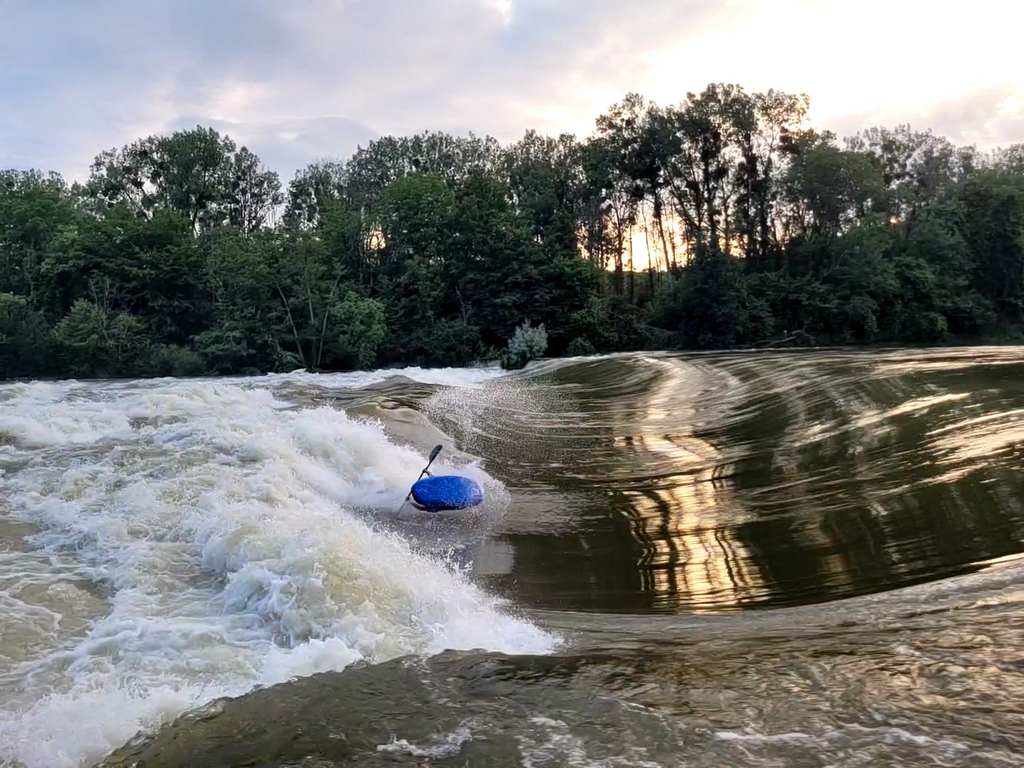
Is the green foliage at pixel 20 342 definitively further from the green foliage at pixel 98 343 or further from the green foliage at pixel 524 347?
the green foliage at pixel 524 347

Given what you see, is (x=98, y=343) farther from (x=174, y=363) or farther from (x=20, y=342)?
(x=20, y=342)

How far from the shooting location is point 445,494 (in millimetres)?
7781

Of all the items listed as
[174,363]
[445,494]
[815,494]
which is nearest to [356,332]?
[174,363]

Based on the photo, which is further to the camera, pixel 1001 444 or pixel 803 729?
pixel 1001 444

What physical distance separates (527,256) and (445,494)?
31.3m

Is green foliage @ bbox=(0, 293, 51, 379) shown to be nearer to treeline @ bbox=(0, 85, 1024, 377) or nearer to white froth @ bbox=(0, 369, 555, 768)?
treeline @ bbox=(0, 85, 1024, 377)

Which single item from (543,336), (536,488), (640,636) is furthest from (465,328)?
(640,636)

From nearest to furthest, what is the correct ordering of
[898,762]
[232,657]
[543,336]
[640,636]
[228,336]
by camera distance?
[898,762] < [232,657] < [640,636] < [228,336] < [543,336]

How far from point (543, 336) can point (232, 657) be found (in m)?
29.6

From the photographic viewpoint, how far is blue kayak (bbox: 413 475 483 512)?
7742 mm

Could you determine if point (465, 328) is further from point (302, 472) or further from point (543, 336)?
point (302, 472)

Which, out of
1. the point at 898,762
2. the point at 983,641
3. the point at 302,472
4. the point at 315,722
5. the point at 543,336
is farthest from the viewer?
the point at 543,336

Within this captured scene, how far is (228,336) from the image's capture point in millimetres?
30141

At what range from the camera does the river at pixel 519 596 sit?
315 centimetres
